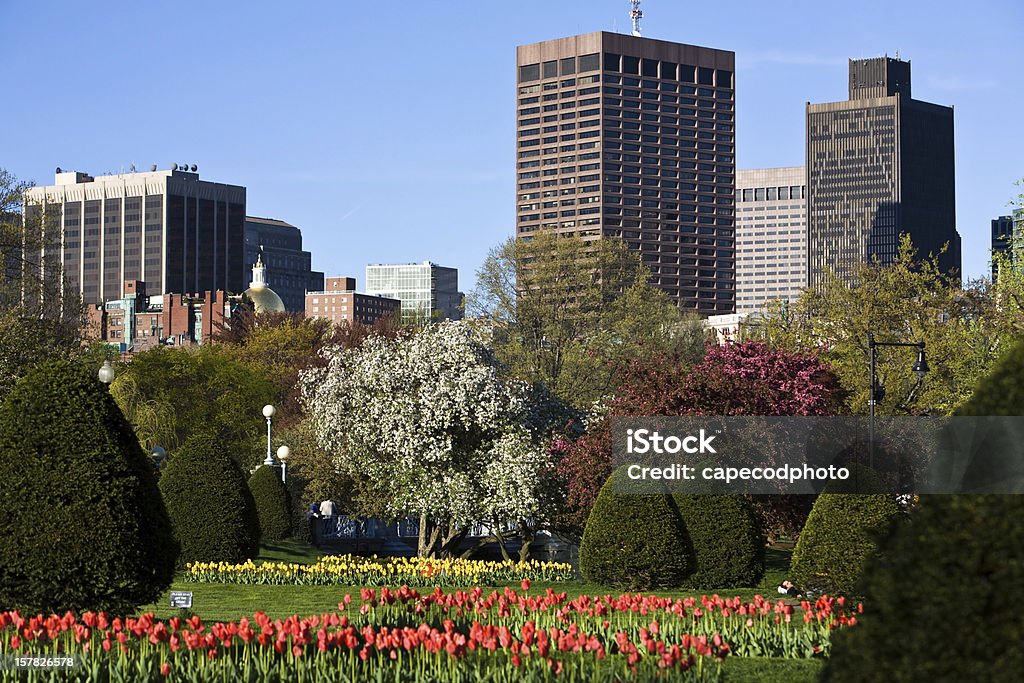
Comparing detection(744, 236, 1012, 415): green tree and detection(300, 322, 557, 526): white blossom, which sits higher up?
detection(744, 236, 1012, 415): green tree

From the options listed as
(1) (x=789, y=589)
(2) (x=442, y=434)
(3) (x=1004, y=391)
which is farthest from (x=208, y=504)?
(3) (x=1004, y=391)

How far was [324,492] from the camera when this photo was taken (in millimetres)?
37469

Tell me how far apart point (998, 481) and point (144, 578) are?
1064cm

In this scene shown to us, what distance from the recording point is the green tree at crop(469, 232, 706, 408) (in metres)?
44.0

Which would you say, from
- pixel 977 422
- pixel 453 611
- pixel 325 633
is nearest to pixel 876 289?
pixel 453 611

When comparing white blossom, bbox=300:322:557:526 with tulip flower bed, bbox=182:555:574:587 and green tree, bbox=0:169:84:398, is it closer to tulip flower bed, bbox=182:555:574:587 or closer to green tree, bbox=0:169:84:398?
tulip flower bed, bbox=182:555:574:587

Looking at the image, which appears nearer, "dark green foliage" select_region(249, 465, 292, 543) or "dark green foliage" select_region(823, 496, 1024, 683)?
"dark green foliage" select_region(823, 496, 1024, 683)

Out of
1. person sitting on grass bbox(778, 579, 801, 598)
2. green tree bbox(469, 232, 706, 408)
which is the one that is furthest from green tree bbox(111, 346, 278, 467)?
person sitting on grass bbox(778, 579, 801, 598)

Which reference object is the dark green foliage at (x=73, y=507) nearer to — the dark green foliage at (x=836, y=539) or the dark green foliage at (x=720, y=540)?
the dark green foliage at (x=836, y=539)

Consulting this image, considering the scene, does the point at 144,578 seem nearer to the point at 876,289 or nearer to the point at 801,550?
the point at 801,550

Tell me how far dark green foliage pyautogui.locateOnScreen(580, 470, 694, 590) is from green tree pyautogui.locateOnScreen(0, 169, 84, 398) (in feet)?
66.2

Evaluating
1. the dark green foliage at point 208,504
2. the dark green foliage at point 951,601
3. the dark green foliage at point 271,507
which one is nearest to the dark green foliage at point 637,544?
the dark green foliage at point 208,504

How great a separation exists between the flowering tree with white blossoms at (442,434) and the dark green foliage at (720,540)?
8769mm

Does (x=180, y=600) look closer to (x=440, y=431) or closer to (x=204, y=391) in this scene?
(x=440, y=431)
